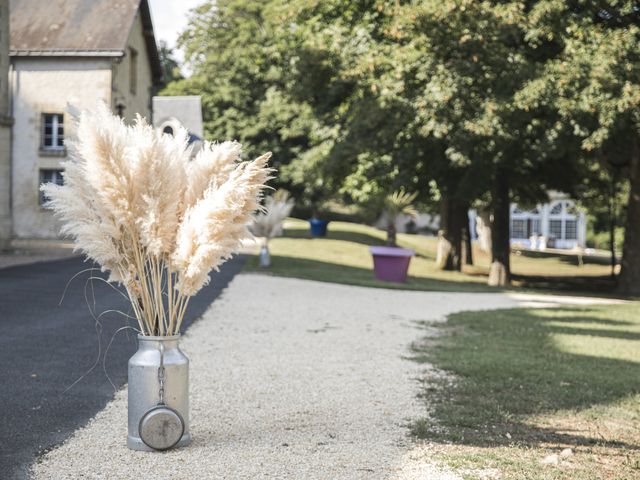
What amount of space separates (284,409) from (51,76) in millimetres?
25733

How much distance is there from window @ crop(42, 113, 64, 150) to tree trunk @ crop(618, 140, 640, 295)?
1849cm

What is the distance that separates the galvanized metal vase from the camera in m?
4.70

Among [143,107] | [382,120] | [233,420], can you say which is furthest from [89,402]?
[143,107]

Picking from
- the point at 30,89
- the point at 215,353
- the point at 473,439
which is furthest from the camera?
the point at 30,89

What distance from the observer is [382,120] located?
2052cm

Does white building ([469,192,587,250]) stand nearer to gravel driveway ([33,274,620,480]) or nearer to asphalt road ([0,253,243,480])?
asphalt road ([0,253,243,480])

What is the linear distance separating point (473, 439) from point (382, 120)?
15.8m

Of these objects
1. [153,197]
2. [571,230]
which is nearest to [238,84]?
[571,230]

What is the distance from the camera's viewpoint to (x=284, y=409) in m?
6.13

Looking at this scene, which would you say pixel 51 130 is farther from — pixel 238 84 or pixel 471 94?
pixel 471 94

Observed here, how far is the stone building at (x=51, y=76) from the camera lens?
2902 centimetres

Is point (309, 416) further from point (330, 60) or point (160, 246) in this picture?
point (330, 60)

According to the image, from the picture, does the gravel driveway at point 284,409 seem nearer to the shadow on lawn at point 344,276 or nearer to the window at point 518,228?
the shadow on lawn at point 344,276

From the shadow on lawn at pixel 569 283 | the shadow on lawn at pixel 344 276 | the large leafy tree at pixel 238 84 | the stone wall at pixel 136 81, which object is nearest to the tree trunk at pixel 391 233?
the shadow on lawn at pixel 344 276
